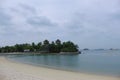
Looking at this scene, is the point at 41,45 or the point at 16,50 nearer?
the point at 41,45

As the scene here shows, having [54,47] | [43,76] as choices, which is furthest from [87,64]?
[54,47]

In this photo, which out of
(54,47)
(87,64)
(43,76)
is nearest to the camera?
(43,76)

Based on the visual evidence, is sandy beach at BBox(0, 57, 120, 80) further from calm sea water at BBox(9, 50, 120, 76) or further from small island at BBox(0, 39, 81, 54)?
small island at BBox(0, 39, 81, 54)

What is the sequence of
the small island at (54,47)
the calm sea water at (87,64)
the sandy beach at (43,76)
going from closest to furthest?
the sandy beach at (43,76) < the calm sea water at (87,64) < the small island at (54,47)

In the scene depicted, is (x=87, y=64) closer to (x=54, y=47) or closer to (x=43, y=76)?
(x=43, y=76)

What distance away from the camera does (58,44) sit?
15900 cm

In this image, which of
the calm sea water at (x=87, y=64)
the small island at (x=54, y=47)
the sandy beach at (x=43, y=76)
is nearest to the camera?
the sandy beach at (x=43, y=76)

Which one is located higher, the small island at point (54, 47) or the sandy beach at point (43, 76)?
the small island at point (54, 47)

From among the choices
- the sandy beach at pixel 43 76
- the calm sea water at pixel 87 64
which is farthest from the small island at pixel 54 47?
the sandy beach at pixel 43 76

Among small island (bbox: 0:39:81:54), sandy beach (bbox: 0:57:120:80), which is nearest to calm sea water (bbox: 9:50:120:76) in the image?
sandy beach (bbox: 0:57:120:80)

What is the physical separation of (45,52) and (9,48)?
151 feet

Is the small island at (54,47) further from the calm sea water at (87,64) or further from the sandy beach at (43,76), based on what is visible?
the sandy beach at (43,76)

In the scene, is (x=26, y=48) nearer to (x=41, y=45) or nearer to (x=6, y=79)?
(x=41, y=45)

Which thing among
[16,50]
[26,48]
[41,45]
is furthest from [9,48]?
[41,45]
